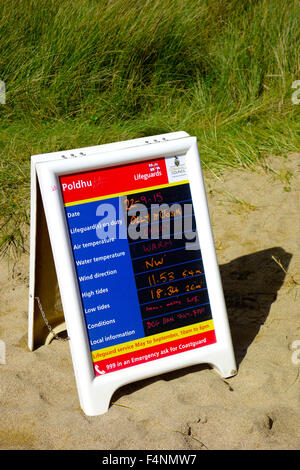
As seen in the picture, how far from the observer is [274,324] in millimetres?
3135

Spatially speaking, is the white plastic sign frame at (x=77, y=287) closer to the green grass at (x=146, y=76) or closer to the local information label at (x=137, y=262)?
the local information label at (x=137, y=262)

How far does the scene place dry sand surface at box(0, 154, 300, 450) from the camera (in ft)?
7.70

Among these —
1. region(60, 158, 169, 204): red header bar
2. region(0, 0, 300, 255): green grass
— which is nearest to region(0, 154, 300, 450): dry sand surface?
region(60, 158, 169, 204): red header bar

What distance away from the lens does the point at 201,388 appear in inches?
104

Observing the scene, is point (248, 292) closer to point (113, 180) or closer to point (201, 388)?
point (201, 388)

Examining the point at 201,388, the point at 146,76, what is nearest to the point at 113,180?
the point at 201,388

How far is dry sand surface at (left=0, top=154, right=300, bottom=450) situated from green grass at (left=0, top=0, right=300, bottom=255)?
1.32m

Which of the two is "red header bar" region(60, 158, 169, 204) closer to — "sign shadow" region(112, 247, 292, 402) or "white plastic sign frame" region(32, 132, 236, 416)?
"white plastic sign frame" region(32, 132, 236, 416)

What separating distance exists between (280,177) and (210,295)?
6.82 ft

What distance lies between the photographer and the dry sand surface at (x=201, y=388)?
7.70 feet

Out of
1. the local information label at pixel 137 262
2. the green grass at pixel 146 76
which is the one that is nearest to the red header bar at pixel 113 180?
the local information label at pixel 137 262

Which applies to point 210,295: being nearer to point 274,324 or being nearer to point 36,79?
point 274,324

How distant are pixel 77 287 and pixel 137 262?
0.31 m

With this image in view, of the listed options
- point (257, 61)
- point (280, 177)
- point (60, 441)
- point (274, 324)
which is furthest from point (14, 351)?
point (257, 61)
